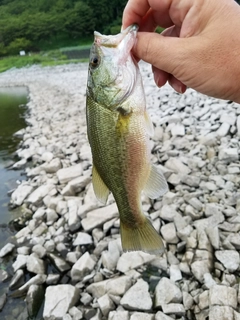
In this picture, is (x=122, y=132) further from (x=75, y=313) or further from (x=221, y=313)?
(x=75, y=313)

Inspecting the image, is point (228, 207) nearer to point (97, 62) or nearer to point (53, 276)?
point (53, 276)

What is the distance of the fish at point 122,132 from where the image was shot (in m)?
2.34

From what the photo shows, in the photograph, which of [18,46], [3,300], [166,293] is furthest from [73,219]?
[18,46]

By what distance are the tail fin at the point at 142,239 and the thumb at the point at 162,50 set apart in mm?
1216

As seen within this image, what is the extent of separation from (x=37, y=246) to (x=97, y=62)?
9.95 feet

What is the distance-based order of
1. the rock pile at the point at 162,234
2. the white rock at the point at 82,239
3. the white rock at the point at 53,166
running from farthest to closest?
the white rock at the point at 53,166 → the white rock at the point at 82,239 → the rock pile at the point at 162,234

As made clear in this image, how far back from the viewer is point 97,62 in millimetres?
2428

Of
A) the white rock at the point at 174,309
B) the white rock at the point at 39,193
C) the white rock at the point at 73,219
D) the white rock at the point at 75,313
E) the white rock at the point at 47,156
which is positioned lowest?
the white rock at the point at 47,156

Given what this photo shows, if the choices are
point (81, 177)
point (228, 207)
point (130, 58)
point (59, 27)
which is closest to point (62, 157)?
point (81, 177)

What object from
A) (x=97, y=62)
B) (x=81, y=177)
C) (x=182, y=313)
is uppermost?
(x=97, y=62)

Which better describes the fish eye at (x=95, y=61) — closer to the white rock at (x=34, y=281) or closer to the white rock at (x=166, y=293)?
the white rock at (x=166, y=293)

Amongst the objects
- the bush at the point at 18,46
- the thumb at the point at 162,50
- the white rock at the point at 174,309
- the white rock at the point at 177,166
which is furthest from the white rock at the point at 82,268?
the bush at the point at 18,46

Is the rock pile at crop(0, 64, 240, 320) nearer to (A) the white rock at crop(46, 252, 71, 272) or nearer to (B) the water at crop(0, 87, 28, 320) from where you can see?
(A) the white rock at crop(46, 252, 71, 272)

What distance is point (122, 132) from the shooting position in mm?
2367
